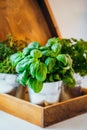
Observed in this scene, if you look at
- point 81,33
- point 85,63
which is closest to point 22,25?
point 85,63

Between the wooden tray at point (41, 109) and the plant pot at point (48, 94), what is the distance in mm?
31

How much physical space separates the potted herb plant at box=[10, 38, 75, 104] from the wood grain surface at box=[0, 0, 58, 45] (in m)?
0.33

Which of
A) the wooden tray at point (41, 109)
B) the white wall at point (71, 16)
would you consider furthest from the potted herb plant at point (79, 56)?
the white wall at point (71, 16)

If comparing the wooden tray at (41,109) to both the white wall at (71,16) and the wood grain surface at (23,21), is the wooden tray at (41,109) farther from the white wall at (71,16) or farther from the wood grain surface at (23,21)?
the white wall at (71,16)

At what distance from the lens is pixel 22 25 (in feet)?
4.12

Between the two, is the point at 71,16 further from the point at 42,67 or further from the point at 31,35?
the point at 42,67

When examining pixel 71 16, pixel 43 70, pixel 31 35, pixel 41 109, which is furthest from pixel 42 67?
pixel 71 16

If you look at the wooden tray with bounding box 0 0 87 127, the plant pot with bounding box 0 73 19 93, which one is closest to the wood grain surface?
the wooden tray with bounding box 0 0 87 127

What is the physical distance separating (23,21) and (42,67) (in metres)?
0.52

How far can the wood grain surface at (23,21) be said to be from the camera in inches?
46.6

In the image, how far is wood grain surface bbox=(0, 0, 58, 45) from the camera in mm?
1183

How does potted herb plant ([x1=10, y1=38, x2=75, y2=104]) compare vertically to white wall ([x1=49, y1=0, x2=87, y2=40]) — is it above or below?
below

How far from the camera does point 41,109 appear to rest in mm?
799

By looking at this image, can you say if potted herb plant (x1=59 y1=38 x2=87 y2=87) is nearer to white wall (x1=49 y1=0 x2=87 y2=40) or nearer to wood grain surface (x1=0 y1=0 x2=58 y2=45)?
wood grain surface (x1=0 y1=0 x2=58 y2=45)
